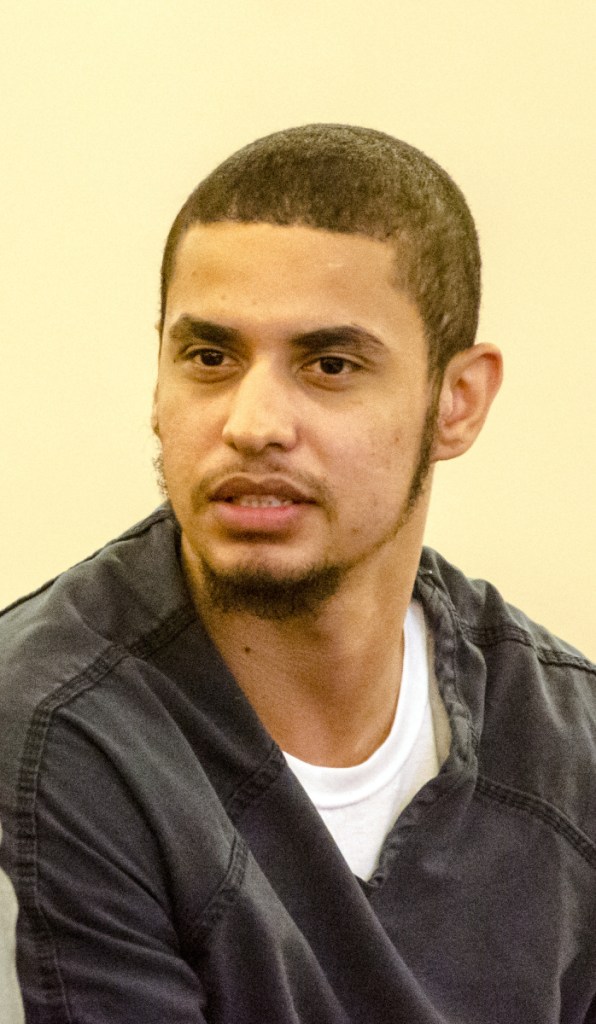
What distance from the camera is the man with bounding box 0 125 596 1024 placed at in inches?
49.9

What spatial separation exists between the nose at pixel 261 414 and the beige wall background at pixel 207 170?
773mm

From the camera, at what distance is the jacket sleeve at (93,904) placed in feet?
3.95

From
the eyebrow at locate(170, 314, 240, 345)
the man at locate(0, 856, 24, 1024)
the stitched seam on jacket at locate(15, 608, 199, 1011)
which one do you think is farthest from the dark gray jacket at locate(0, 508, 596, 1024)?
the eyebrow at locate(170, 314, 240, 345)

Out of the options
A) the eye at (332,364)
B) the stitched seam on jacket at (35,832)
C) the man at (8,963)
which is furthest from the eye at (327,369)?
the man at (8,963)

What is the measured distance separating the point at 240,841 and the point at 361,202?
0.60 meters

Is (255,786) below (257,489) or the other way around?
below

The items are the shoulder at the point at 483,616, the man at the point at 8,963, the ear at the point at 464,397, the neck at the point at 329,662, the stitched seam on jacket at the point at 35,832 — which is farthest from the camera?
the shoulder at the point at 483,616

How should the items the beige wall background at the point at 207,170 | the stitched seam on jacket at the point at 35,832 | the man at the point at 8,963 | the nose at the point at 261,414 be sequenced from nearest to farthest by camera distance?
the man at the point at 8,963
the stitched seam on jacket at the point at 35,832
the nose at the point at 261,414
the beige wall background at the point at 207,170

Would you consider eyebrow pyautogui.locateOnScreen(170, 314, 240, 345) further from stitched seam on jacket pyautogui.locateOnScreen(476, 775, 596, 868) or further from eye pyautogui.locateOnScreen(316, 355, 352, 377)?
stitched seam on jacket pyautogui.locateOnScreen(476, 775, 596, 868)

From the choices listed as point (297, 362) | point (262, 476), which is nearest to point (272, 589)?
point (262, 476)

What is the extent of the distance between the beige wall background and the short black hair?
59cm

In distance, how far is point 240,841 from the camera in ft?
4.40

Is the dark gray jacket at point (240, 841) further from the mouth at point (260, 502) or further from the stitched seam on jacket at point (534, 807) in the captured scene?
the mouth at point (260, 502)

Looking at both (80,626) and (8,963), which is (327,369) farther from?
(8,963)
